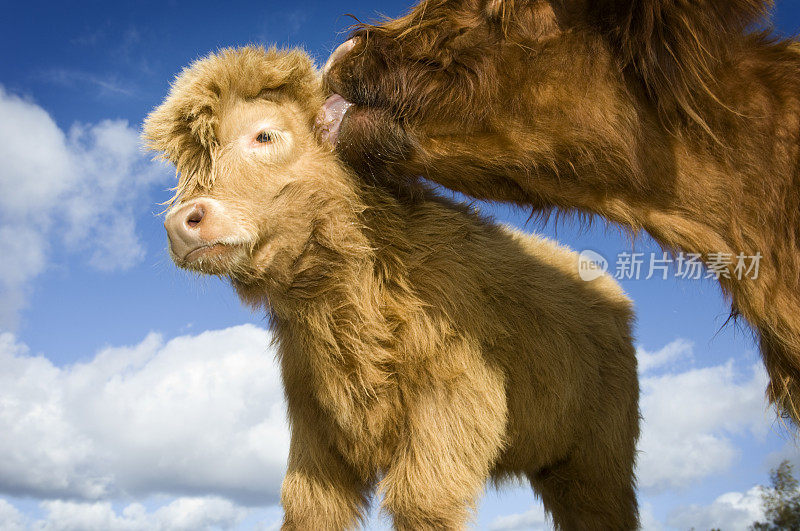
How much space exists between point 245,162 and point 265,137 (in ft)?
0.77

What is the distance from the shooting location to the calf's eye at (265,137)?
14.5 feet

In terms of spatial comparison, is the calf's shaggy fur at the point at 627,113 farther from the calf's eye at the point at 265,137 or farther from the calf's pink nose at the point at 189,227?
the calf's pink nose at the point at 189,227

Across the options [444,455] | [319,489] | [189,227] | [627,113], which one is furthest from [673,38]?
[319,489]

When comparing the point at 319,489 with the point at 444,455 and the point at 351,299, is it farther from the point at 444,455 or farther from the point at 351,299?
the point at 351,299

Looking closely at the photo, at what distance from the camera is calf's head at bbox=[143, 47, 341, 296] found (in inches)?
Result: 162

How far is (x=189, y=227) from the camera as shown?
13.4ft

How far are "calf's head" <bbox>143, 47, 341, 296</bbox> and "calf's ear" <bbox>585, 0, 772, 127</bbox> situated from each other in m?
1.87

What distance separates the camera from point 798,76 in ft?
11.0

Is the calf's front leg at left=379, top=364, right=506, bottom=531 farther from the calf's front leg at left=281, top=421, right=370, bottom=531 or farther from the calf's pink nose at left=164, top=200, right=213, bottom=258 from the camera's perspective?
the calf's pink nose at left=164, top=200, right=213, bottom=258

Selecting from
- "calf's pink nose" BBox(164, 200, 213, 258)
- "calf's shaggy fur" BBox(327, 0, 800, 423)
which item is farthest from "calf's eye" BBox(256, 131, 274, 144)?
"calf's shaggy fur" BBox(327, 0, 800, 423)

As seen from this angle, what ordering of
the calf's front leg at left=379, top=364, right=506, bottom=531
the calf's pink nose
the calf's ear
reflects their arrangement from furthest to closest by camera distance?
1. the calf's front leg at left=379, top=364, right=506, bottom=531
2. the calf's pink nose
3. the calf's ear

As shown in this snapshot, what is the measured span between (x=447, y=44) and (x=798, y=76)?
5.59 ft

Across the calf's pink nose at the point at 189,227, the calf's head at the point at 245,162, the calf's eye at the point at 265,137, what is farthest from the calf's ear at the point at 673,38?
the calf's pink nose at the point at 189,227

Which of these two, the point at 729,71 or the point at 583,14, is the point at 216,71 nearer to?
the point at 583,14
